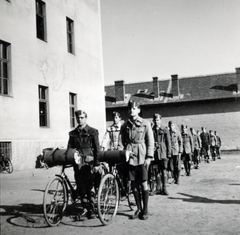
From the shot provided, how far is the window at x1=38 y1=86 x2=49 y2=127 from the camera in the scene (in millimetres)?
15789

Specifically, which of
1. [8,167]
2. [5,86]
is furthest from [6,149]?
[5,86]

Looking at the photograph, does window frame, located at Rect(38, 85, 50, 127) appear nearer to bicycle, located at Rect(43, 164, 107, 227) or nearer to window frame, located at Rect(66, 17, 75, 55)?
window frame, located at Rect(66, 17, 75, 55)

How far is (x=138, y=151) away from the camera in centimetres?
572

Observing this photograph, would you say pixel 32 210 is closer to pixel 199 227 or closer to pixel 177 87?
pixel 199 227

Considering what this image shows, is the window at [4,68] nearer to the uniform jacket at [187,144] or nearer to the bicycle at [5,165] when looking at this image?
the bicycle at [5,165]

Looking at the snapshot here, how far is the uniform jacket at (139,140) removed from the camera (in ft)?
18.7

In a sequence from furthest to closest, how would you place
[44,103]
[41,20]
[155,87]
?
[155,87] → [44,103] → [41,20]

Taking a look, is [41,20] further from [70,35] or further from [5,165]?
[5,165]

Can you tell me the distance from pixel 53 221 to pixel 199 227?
223 centimetres

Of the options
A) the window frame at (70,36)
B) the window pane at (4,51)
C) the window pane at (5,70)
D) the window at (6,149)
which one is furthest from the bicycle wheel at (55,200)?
the window frame at (70,36)

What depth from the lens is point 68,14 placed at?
19.0 metres

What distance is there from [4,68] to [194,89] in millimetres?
29826

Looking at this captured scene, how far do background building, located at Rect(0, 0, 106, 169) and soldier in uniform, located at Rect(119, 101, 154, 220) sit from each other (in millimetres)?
6532

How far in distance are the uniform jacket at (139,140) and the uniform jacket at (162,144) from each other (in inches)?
106
